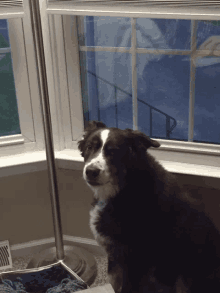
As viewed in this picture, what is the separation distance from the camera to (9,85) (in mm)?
1879

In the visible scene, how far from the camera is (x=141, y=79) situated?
1.75m

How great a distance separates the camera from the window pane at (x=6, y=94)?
1791 millimetres

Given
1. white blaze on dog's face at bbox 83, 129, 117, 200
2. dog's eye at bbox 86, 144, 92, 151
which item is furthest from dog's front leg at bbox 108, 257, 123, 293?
dog's eye at bbox 86, 144, 92, 151

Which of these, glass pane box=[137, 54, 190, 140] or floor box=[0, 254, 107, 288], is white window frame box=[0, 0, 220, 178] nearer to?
glass pane box=[137, 54, 190, 140]

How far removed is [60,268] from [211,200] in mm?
785

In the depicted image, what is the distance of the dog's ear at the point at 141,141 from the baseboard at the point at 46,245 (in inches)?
38.9

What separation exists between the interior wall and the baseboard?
0.08 feet

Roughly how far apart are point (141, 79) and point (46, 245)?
117 centimetres

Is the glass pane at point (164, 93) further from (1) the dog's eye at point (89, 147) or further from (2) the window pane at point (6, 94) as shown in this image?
(2) the window pane at point (6, 94)

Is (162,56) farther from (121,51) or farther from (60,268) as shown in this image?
(60,268)

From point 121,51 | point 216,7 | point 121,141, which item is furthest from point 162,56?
point 121,141

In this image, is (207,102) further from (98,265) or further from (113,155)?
(98,265)

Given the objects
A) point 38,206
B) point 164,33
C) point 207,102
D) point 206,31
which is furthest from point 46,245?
point 206,31

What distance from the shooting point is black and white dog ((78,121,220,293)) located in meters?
1.25
